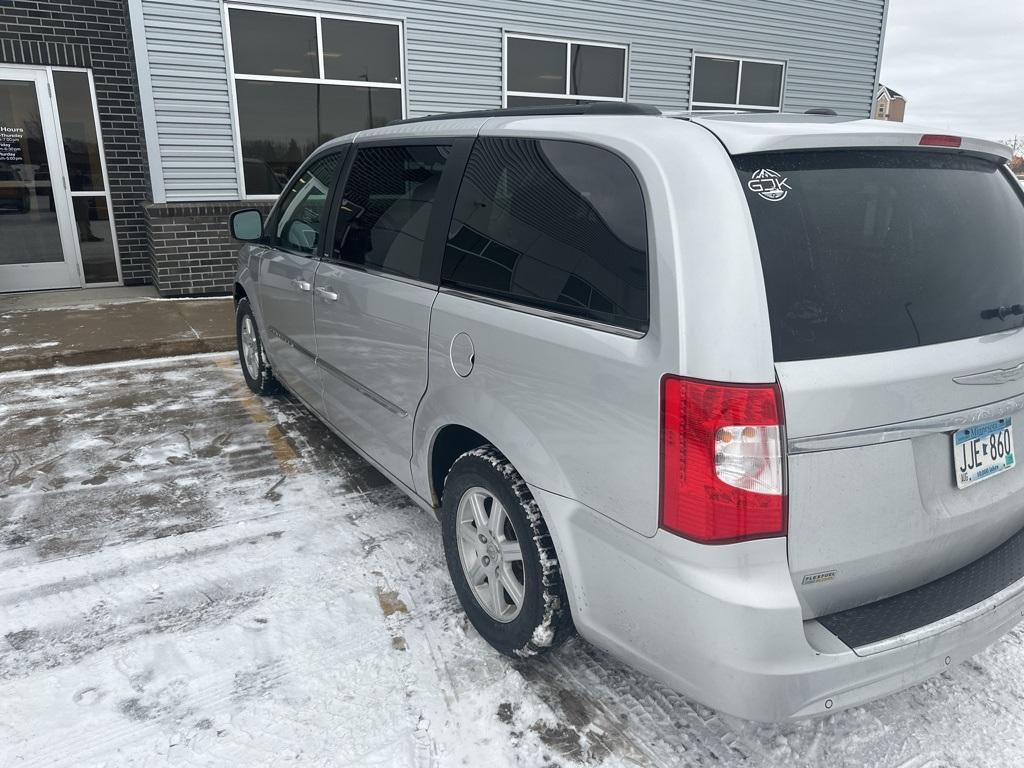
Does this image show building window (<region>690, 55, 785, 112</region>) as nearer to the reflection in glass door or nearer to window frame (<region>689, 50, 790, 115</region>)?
window frame (<region>689, 50, 790, 115</region>)

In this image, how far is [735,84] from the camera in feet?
39.0

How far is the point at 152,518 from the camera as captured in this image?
3.73 m

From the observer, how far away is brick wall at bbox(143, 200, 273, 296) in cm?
844

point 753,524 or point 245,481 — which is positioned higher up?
point 753,524

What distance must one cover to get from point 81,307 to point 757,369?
27.1 feet

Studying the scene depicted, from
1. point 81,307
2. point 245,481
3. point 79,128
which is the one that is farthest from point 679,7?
point 245,481

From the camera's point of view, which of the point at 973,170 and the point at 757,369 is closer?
the point at 757,369

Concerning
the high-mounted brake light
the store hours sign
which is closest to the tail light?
the high-mounted brake light

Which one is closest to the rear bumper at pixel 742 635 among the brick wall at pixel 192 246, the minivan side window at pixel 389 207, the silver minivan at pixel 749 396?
the silver minivan at pixel 749 396

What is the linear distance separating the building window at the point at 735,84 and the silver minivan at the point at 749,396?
390 inches

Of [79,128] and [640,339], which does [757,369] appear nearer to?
[640,339]

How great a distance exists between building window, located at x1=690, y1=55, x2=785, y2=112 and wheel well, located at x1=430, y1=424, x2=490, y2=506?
9931 mm

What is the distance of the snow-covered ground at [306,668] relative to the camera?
89.0 inches

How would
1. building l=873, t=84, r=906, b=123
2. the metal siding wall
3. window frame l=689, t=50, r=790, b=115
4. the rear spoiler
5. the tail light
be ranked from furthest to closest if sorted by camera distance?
building l=873, t=84, r=906, b=123 → window frame l=689, t=50, r=790, b=115 → the metal siding wall → the rear spoiler → the tail light
